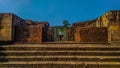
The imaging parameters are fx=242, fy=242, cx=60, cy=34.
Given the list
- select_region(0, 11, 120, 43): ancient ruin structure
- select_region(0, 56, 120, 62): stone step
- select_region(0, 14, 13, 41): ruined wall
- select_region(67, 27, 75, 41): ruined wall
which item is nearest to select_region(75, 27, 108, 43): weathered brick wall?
select_region(0, 11, 120, 43): ancient ruin structure

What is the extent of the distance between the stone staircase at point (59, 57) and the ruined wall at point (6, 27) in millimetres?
2262

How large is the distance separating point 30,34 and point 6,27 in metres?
1.14

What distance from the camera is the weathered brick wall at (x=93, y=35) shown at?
10.4m

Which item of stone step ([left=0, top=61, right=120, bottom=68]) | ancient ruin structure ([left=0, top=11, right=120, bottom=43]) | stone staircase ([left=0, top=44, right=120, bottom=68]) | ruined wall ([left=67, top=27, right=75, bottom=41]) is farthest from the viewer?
ruined wall ([left=67, top=27, right=75, bottom=41])

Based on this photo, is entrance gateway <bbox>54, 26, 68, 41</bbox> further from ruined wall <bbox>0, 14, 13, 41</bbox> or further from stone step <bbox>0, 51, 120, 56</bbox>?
stone step <bbox>0, 51, 120, 56</bbox>

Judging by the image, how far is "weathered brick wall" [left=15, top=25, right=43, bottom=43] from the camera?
37.0 feet

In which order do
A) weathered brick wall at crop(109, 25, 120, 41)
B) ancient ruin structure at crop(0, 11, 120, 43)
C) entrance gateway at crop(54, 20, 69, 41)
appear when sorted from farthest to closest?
entrance gateway at crop(54, 20, 69, 41)
ancient ruin structure at crop(0, 11, 120, 43)
weathered brick wall at crop(109, 25, 120, 41)

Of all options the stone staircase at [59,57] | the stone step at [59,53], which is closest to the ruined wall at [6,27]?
the stone staircase at [59,57]

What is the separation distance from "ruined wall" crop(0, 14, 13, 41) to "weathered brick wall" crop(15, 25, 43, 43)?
45cm

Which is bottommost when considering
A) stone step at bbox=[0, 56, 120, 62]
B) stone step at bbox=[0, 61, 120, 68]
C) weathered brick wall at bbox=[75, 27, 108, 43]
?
stone step at bbox=[0, 61, 120, 68]

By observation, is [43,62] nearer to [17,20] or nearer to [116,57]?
[116,57]

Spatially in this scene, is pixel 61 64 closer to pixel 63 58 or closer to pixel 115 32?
pixel 63 58

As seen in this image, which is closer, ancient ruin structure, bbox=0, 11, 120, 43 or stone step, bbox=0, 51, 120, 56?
stone step, bbox=0, 51, 120, 56

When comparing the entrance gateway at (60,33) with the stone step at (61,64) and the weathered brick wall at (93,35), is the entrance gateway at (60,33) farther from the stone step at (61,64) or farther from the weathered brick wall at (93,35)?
the stone step at (61,64)
